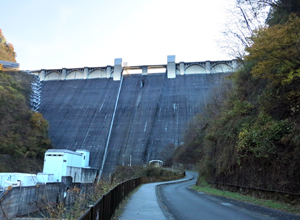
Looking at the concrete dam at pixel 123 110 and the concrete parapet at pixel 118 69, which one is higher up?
the concrete parapet at pixel 118 69

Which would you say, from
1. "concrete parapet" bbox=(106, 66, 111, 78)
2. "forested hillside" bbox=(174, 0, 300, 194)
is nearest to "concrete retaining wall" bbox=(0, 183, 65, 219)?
"forested hillside" bbox=(174, 0, 300, 194)

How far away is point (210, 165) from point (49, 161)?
75.9ft

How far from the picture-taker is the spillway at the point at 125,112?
43.7 metres

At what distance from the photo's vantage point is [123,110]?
51781 millimetres

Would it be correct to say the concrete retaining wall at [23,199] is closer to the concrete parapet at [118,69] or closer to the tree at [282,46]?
the tree at [282,46]

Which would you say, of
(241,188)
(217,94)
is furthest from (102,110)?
(241,188)

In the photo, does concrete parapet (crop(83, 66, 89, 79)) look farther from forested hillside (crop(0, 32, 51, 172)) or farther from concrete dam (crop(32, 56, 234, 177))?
forested hillside (crop(0, 32, 51, 172))

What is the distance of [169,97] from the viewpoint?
5369 centimetres

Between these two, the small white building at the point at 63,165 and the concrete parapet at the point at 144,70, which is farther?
the concrete parapet at the point at 144,70

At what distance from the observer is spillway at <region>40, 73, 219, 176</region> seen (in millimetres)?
43678

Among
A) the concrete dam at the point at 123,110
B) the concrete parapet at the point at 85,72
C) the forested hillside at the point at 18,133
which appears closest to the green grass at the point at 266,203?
the concrete dam at the point at 123,110

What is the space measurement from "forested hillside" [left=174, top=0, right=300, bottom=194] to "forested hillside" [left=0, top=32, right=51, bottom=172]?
1106 inches

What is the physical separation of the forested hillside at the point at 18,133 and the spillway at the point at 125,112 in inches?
223

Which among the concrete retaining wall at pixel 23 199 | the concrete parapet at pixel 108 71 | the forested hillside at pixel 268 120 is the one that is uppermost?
the concrete parapet at pixel 108 71
